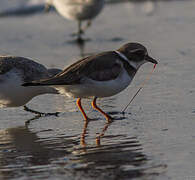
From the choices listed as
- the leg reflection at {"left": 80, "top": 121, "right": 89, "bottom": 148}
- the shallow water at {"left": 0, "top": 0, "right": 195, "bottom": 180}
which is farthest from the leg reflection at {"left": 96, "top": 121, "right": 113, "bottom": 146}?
the leg reflection at {"left": 80, "top": 121, "right": 89, "bottom": 148}

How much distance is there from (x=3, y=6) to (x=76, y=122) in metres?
12.5

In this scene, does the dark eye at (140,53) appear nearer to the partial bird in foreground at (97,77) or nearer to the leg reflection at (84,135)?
the partial bird in foreground at (97,77)

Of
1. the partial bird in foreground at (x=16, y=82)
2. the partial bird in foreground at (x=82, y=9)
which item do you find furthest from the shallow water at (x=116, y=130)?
the partial bird in foreground at (x=82, y=9)

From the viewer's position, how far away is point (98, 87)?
22.0ft

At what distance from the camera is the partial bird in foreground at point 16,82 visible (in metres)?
7.23

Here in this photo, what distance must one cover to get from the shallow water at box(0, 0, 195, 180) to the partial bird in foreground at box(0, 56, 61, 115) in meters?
0.32

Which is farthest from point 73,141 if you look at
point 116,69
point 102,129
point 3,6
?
point 3,6

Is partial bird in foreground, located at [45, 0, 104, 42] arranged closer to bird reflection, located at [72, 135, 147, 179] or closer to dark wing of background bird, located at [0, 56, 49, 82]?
dark wing of background bird, located at [0, 56, 49, 82]

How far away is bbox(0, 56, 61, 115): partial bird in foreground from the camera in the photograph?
23.7ft

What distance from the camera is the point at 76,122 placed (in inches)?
283

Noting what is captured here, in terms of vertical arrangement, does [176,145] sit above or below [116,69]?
below

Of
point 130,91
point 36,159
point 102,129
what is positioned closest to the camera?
point 36,159

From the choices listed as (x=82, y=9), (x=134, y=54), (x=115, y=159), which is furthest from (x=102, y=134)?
(x=82, y=9)

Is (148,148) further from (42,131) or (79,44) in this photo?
(79,44)
